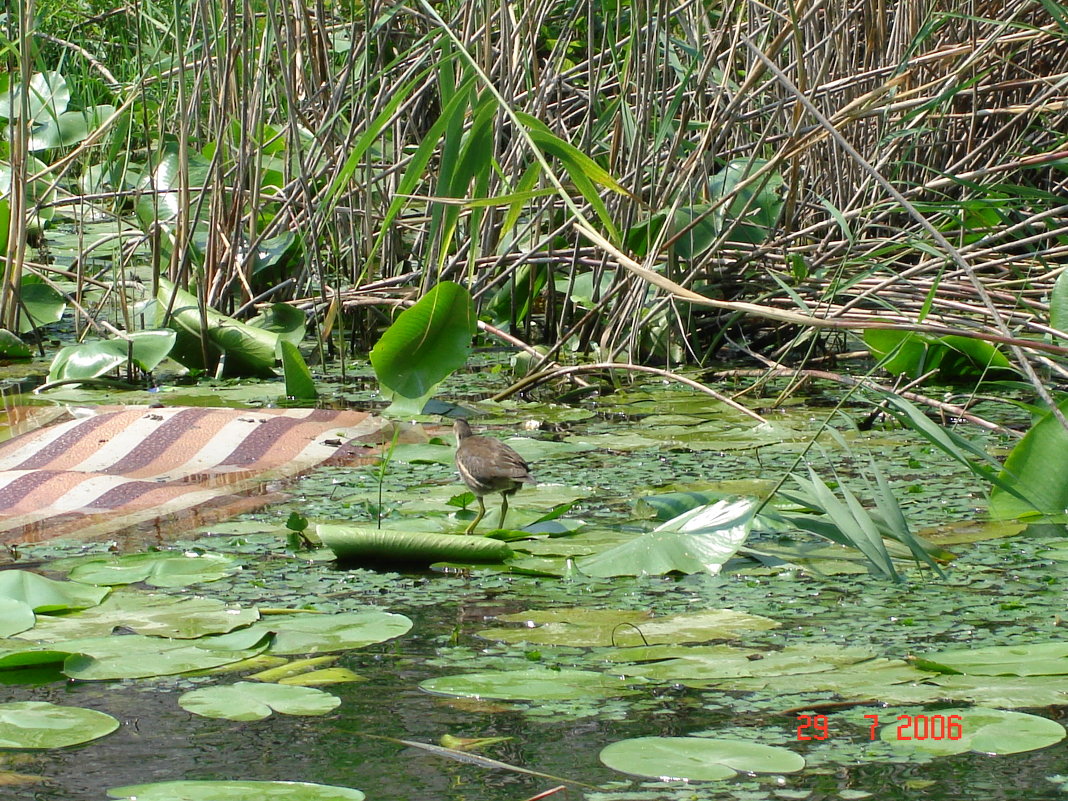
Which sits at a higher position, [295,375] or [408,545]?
[295,375]

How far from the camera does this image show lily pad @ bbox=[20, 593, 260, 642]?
74.9 inches

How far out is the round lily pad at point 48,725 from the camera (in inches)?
59.9

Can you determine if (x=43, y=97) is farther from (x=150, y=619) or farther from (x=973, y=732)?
(x=973, y=732)

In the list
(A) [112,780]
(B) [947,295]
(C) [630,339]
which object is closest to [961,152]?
(B) [947,295]

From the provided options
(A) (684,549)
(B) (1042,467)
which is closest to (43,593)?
(A) (684,549)

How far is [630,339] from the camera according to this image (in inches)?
153

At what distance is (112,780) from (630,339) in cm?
261

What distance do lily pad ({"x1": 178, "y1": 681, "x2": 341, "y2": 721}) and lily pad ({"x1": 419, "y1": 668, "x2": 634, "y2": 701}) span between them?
14cm

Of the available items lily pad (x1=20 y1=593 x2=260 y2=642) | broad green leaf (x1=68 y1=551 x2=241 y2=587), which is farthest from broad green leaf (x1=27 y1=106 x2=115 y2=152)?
lily pad (x1=20 y1=593 x2=260 y2=642)

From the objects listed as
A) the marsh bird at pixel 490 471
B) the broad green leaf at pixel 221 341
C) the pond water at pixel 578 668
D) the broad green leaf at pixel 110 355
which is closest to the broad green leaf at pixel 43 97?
the broad green leaf at pixel 221 341

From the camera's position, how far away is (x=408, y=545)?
2.26m

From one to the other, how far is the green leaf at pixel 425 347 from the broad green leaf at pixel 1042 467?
46.6 inches

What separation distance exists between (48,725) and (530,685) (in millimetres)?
559
